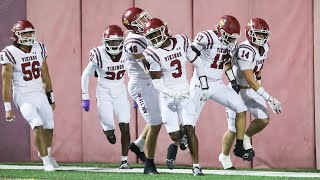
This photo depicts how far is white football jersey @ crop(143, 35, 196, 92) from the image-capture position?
850cm

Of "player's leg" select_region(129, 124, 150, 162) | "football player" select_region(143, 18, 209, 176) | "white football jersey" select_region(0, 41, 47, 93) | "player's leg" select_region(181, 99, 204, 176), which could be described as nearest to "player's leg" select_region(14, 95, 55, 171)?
"white football jersey" select_region(0, 41, 47, 93)

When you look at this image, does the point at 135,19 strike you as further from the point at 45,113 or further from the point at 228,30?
the point at 45,113

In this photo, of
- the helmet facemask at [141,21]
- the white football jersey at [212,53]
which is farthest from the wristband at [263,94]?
the helmet facemask at [141,21]

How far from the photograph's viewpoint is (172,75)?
28.2 feet

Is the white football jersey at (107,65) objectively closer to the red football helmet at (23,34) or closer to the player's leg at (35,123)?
the red football helmet at (23,34)

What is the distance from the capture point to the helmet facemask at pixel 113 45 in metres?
9.57

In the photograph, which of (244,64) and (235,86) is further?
(235,86)

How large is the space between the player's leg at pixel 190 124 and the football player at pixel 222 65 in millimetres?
627

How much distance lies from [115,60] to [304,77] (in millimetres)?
1960

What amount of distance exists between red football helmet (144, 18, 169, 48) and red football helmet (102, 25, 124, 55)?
1078 millimetres

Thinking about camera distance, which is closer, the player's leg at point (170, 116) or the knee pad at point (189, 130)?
the knee pad at point (189, 130)

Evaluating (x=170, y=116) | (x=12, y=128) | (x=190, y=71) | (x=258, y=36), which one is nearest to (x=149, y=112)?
(x=170, y=116)

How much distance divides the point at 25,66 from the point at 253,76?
2.24m

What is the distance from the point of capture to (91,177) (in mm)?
8789
